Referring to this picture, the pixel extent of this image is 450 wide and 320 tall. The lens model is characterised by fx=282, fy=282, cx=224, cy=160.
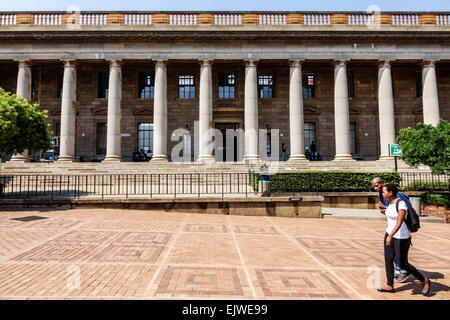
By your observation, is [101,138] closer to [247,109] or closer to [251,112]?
[247,109]

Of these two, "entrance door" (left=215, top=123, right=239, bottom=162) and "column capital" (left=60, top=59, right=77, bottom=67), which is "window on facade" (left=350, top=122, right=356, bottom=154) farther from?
"column capital" (left=60, top=59, right=77, bottom=67)

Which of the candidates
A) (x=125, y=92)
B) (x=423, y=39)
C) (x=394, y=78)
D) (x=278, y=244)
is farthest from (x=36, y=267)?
(x=394, y=78)

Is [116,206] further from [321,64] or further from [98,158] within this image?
[321,64]

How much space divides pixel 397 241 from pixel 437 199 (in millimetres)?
10351

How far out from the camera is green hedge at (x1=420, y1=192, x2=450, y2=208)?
1171cm

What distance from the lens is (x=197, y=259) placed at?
551cm

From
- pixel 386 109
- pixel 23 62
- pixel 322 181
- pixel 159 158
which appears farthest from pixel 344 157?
pixel 23 62

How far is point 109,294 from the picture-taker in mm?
3838

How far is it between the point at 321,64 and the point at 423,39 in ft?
25.2

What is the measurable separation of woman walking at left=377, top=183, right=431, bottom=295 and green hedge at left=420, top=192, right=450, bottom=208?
32.1 ft

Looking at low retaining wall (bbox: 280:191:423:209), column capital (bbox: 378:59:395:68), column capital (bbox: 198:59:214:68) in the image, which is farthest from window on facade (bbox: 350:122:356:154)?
column capital (bbox: 198:59:214:68)

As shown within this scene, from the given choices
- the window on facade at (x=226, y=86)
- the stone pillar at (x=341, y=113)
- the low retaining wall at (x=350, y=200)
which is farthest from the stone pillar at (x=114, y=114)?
the stone pillar at (x=341, y=113)

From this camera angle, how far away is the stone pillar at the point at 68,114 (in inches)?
845

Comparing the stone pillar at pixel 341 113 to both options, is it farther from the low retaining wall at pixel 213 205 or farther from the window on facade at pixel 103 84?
the window on facade at pixel 103 84
